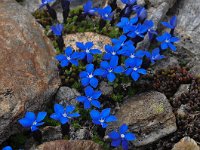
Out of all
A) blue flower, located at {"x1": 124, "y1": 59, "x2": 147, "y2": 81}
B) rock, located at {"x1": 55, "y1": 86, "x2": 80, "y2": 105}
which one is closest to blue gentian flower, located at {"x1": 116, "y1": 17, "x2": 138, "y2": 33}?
blue flower, located at {"x1": 124, "y1": 59, "x2": 147, "y2": 81}

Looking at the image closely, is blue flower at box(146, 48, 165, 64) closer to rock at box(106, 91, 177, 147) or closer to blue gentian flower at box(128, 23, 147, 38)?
blue gentian flower at box(128, 23, 147, 38)

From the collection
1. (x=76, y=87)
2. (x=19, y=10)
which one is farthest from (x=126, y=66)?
(x=19, y=10)

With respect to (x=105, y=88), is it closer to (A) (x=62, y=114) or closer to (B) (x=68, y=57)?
(B) (x=68, y=57)

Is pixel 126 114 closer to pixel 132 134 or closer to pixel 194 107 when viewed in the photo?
pixel 132 134

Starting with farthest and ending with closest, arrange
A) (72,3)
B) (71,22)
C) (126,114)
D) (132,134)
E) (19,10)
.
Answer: (72,3), (71,22), (19,10), (126,114), (132,134)

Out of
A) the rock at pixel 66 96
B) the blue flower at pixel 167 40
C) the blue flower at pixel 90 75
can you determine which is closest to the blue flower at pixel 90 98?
the blue flower at pixel 90 75
